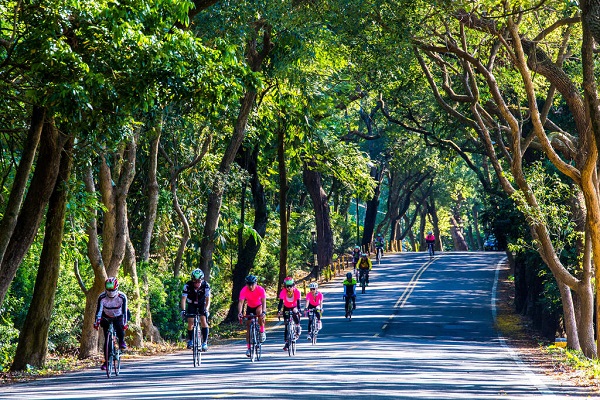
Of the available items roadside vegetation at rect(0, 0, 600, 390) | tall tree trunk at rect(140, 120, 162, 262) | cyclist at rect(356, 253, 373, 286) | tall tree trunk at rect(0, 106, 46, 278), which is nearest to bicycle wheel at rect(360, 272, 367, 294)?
cyclist at rect(356, 253, 373, 286)

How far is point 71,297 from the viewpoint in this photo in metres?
28.3

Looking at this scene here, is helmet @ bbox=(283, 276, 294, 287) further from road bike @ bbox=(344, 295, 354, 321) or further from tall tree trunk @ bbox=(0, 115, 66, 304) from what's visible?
road bike @ bbox=(344, 295, 354, 321)

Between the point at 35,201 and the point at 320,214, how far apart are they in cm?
3361

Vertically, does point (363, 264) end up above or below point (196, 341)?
above

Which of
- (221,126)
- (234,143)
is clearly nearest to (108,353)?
(234,143)

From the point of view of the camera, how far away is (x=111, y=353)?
17.7 m

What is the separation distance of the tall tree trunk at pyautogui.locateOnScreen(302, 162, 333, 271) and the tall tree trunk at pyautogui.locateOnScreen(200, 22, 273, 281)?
14.6m

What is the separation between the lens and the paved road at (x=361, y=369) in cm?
1423

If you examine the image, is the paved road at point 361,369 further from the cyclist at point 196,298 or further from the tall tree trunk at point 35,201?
the tall tree trunk at point 35,201

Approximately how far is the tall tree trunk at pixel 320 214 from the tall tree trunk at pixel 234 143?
14.6 meters

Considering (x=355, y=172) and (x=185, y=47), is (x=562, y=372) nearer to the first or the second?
(x=185, y=47)

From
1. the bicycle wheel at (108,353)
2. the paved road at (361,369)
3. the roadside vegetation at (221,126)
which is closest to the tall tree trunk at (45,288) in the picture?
the roadside vegetation at (221,126)

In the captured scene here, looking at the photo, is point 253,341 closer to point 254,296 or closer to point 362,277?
point 254,296

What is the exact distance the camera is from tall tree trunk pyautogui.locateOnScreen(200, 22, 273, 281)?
29.1 meters
